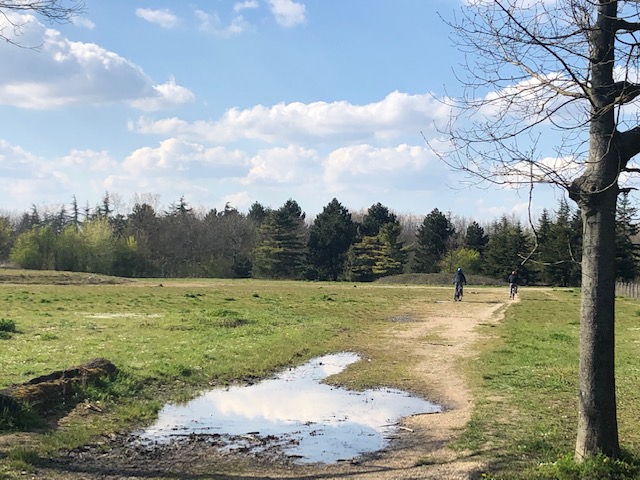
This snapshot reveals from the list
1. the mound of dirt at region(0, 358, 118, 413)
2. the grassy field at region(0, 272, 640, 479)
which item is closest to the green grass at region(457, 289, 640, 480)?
the grassy field at region(0, 272, 640, 479)

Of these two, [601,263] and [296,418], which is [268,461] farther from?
[601,263]

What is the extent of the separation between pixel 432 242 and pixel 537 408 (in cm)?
7858

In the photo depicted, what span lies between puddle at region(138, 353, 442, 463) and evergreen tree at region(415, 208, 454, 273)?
74494mm

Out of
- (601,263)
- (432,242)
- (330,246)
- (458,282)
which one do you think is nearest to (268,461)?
(601,263)

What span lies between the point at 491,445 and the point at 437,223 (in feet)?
267

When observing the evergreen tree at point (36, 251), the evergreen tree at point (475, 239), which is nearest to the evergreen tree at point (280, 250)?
the evergreen tree at point (475, 239)

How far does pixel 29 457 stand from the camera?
7.37 meters

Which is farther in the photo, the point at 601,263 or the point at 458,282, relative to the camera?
the point at 458,282

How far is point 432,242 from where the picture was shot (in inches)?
3469

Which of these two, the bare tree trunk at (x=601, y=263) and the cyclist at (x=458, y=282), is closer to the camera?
the bare tree trunk at (x=601, y=263)

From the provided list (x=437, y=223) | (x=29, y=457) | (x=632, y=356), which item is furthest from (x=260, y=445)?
(x=437, y=223)

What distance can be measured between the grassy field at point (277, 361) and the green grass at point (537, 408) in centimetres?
2

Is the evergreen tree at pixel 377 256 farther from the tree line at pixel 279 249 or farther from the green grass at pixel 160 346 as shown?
the green grass at pixel 160 346

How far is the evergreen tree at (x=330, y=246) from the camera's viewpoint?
8719cm
